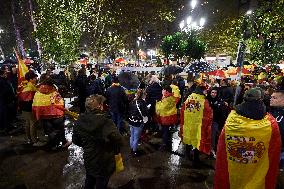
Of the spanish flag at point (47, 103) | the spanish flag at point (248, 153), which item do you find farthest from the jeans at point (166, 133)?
the spanish flag at point (248, 153)

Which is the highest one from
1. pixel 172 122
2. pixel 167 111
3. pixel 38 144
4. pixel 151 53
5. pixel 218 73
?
pixel 218 73

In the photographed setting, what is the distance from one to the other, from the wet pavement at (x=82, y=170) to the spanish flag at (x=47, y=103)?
1042 mm

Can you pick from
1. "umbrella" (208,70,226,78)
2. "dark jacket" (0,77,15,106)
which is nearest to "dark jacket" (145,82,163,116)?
"umbrella" (208,70,226,78)

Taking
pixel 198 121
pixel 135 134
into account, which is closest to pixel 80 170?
pixel 135 134

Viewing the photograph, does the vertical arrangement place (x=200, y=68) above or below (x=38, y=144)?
above

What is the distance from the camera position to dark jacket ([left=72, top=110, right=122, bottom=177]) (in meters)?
4.96

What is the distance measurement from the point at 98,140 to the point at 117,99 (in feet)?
16.5

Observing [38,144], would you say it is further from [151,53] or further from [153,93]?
[151,53]

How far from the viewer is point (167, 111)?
9.23 meters

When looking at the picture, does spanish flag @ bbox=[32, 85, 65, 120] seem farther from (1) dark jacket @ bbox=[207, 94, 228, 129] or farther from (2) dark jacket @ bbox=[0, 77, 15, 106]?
(1) dark jacket @ bbox=[207, 94, 228, 129]

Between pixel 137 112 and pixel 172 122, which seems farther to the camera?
pixel 172 122

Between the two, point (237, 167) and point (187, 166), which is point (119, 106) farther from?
point (237, 167)

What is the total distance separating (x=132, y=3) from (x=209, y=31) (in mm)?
11303

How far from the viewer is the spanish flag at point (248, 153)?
5105 millimetres
